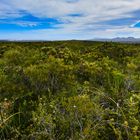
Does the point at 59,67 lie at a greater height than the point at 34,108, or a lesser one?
greater

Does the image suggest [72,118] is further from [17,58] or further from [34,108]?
[17,58]

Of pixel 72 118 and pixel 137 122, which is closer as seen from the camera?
pixel 137 122

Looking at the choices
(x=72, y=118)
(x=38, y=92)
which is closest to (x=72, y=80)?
(x=38, y=92)

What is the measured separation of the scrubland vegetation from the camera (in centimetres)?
492

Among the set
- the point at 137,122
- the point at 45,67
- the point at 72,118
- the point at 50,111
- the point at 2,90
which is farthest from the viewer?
the point at 45,67

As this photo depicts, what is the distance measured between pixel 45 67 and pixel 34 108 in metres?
1.64

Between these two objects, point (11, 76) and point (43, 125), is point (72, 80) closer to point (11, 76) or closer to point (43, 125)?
point (11, 76)

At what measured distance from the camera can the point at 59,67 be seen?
7863 millimetres

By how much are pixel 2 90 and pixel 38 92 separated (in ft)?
2.64

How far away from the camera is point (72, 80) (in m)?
7.96

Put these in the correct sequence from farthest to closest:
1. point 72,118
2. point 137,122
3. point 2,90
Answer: point 2,90, point 72,118, point 137,122

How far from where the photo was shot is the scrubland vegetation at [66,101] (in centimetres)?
492

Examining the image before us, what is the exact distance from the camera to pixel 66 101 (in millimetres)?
6488

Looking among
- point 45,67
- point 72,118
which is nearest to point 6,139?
point 72,118
